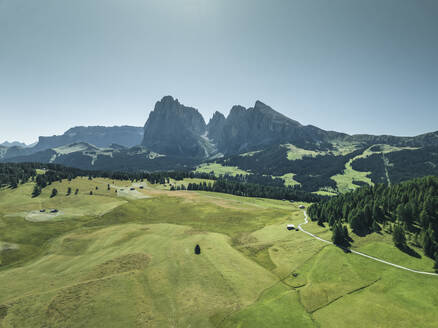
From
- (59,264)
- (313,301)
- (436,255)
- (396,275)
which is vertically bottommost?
(59,264)

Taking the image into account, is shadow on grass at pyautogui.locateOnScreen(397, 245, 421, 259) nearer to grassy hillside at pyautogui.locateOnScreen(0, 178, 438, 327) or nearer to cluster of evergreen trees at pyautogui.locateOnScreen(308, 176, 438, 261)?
cluster of evergreen trees at pyautogui.locateOnScreen(308, 176, 438, 261)

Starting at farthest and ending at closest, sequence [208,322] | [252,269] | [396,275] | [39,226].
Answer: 1. [39,226]
2. [252,269]
3. [396,275]
4. [208,322]

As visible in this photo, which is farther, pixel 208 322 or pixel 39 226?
pixel 39 226

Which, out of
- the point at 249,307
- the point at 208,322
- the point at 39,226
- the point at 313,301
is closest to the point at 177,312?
the point at 208,322

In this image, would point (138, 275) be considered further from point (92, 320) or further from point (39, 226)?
point (39, 226)

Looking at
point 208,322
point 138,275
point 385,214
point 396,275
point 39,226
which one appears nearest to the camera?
point 208,322

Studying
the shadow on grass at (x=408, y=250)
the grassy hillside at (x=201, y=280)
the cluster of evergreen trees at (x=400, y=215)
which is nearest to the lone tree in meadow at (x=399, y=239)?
the cluster of evergreen trees at (x=400, y=215)

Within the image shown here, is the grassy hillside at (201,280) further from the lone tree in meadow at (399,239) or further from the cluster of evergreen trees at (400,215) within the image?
the cluster of evergreen trees at (400,215)
